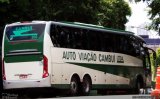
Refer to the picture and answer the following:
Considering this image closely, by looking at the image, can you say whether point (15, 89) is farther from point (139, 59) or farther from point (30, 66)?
point (139, 59)

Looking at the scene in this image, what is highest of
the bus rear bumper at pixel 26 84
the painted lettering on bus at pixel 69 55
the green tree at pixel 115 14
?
the green tree at pixel 115 14

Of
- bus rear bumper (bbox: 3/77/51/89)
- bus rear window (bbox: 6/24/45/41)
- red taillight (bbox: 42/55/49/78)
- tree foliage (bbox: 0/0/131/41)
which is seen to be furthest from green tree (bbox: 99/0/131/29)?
red taillight (bbox: 42/55/49/78)

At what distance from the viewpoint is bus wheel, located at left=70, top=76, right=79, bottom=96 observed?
24.1 m

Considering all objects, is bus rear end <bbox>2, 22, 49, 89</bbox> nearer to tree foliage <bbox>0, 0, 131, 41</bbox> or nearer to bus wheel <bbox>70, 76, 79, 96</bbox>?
bus wheel <bbox>70, 76, 79, 96</bbox>

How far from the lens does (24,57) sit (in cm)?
2297

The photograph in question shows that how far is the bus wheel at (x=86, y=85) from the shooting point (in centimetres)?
2488

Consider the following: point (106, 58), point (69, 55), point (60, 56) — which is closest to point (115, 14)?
point (106, 58)

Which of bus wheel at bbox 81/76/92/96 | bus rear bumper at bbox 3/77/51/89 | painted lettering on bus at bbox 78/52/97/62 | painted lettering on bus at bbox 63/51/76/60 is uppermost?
painted lettering on bus at bbox 63/51/76/60

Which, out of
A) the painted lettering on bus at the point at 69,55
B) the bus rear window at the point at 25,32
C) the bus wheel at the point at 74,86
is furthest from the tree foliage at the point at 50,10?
the bus wheel at the point at 74,86

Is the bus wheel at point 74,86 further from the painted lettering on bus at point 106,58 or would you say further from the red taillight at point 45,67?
the painted lettering on bus at point 106,58

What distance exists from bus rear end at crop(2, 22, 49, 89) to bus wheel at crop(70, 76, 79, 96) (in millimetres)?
1816

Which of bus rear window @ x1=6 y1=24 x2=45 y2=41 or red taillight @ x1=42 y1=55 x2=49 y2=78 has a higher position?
bus rear window @ x1=6 y1=24 x2=45 y2=41

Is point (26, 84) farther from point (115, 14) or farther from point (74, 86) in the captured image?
point (115, 14)

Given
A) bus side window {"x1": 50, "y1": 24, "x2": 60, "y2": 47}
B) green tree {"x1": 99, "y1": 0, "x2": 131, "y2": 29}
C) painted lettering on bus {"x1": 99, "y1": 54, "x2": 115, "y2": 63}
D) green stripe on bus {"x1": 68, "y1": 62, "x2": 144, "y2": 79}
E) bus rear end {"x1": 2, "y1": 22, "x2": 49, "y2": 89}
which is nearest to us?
bus rear end {"x1": 2, "y1": 22, "x2": 49, "y2": 89}
